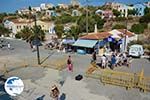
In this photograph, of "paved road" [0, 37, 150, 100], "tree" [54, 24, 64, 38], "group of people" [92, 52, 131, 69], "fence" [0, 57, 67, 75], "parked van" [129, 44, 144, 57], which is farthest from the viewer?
"tree" [54, 24, 64, 38]

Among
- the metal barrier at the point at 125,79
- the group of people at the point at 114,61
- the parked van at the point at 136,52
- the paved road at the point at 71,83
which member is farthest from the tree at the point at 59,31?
the metal barrier at the point at 125,79

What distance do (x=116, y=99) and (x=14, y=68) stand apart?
1063 cm

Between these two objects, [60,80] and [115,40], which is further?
[115,40]

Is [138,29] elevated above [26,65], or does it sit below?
above

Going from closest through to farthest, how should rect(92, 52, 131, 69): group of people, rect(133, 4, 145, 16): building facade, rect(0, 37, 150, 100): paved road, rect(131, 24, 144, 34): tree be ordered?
rect(0, 37, 150, 100): paved road → rect(92, 52, 131, 69): group of people → rect(131, 24, 144, 34): tree → rect(133, 4, 145, 16): building facade

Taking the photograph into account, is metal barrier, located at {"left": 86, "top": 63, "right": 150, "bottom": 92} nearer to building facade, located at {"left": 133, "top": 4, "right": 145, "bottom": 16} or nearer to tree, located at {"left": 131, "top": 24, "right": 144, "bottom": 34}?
tree, located at {"left": 131, "top": 24, "right": 144, "bottom": 34}

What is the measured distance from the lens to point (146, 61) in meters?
23.9

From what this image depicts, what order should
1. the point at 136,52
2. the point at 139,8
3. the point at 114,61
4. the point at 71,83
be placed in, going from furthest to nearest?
the point at 139,8, the point at 136,52, the point at 114,61, the point at 71,83

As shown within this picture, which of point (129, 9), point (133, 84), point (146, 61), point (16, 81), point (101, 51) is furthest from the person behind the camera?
point (129, 9)

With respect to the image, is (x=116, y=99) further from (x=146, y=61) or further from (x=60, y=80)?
(x=146, y=61)

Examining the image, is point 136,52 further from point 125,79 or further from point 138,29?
point 138,29

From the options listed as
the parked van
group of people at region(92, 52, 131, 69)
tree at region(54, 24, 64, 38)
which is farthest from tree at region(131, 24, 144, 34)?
group of people at region(92, 52, 131, 69)

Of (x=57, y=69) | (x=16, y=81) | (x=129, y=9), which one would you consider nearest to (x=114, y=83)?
(x=57, y=69)

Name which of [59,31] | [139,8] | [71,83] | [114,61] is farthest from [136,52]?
[139,8]
